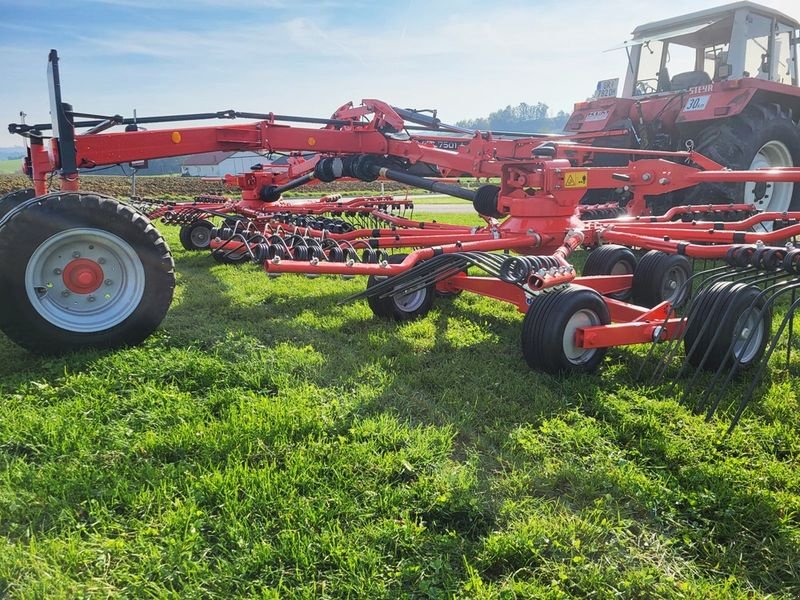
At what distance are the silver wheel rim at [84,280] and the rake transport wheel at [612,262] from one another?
3491 mm

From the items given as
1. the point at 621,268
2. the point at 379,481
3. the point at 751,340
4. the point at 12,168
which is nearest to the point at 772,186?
the point at 621,268

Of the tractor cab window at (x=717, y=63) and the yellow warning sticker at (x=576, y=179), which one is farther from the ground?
the tractor cab window at (x=717, y=63)

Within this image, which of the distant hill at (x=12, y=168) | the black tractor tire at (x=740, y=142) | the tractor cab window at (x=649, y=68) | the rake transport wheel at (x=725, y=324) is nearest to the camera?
the rake transport wheel at (x=725, y=324)

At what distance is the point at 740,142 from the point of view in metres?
7.13

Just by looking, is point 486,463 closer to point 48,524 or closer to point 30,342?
point 48,524

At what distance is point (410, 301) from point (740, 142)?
17.0ft

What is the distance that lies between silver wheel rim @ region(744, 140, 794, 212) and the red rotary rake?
1.60 m

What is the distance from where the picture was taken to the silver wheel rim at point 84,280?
341 centimetres

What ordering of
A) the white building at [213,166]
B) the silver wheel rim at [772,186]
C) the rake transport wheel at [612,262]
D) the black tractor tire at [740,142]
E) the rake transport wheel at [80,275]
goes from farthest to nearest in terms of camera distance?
1. the white building at [213,166]
2. the silver wheel rim at [772,186]
3. the black tractor tire at [740,142]
4. the rake transport wheel at [612,262]
5. the rake transport wheel at [80,275]

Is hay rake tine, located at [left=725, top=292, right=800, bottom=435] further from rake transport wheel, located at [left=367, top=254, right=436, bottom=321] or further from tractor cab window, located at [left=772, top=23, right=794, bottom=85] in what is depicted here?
tractor cab window, located at [left=772, top=23, right=794, bottom=85]

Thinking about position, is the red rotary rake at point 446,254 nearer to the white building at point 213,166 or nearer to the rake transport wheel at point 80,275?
the rake transport wheel at point 80,275

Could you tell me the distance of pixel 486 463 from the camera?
2523 millimetres

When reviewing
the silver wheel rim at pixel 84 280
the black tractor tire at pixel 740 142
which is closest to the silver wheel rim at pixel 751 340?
the silver wheel rim at pixel 84 280

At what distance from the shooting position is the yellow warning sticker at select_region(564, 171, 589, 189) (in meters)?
4.69
